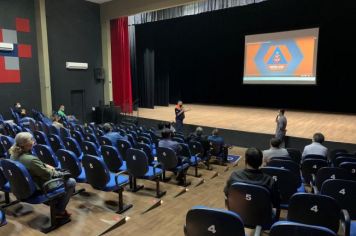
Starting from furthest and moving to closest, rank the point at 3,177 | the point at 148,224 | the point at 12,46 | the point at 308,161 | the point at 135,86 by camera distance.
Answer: the point at 135,86 → the point at 12,46 → the point at 308,161 → the point at 3,177 → the point at 148,224

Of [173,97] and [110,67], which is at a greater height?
[110,67]

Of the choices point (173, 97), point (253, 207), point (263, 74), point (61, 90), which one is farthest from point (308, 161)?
point (173, 97)

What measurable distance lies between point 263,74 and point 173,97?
8.15 meters

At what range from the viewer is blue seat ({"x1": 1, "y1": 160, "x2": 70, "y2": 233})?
3.13m

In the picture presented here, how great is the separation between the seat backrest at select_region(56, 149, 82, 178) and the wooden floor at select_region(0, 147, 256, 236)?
440 millimetres

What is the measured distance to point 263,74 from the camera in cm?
1459

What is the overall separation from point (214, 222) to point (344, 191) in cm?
169

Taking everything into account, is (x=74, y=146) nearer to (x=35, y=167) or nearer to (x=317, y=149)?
(x=35, y=167)

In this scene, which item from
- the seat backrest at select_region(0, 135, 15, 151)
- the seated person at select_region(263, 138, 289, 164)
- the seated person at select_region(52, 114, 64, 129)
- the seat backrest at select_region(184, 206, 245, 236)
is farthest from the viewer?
the seated person at select_region(52, 114, 64, 129)

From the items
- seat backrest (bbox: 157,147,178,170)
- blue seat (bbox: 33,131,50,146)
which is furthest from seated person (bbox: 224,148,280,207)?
blue seat (bbox: 33,131,50,146)

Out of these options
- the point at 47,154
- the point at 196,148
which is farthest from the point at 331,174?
the point at 47,154

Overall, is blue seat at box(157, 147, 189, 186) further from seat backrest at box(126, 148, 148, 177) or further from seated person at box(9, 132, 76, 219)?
Answer: seated person at box(9, 132, 76, 219)

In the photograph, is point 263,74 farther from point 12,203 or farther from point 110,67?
point 12,203

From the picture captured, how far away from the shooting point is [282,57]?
1380 cm
